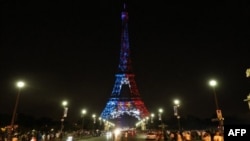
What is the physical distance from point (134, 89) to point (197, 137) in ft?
310

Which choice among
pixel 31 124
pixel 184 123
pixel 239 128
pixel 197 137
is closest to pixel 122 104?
pixel 184 123

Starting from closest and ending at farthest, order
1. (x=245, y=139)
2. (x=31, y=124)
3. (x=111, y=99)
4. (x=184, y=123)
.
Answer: (x=245, y=139), (x=31, y=124), (x=111, y=99), (x=184, y=123)

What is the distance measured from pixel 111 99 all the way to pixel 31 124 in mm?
34139

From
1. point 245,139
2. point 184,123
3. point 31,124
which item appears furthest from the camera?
point 184,123

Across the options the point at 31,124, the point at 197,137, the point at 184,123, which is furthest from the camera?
the point at 184,123

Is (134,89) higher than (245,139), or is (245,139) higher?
(134,89)

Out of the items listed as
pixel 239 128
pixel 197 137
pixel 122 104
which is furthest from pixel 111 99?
pixel 239 128

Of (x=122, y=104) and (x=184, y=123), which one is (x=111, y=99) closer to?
(x=122, y=104)

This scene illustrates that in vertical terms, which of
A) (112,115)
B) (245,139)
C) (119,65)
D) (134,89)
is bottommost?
(245,139)

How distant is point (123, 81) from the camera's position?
443 feet

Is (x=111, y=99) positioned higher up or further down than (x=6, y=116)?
higher up

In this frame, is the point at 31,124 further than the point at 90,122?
No

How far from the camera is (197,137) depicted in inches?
1569

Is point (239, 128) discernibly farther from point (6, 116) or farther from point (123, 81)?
point (123, 81)
